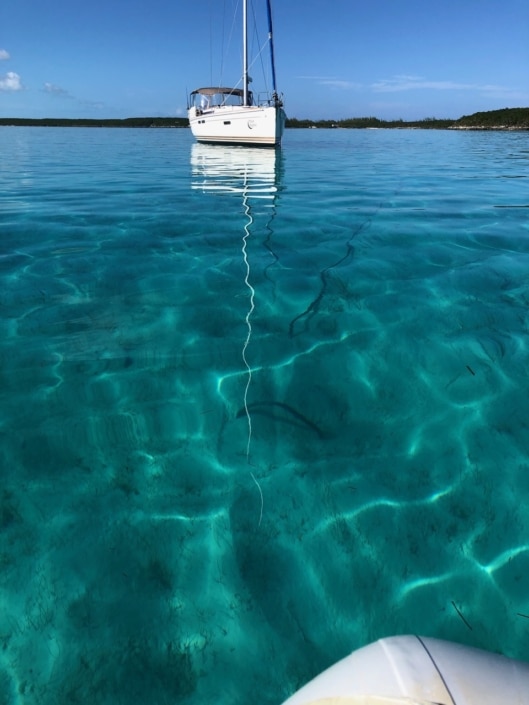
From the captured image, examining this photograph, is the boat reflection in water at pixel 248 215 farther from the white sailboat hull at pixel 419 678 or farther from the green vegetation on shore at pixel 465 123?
the green vegetation on shore at pixel 465 123

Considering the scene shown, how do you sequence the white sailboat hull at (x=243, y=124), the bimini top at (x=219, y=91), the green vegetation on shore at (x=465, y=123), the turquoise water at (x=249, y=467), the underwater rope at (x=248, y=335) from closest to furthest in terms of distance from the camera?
the turquoise water at (x=249, y=467) → the underwater rope at (x=248, y=335) → the white sailboat hull at (x=243, y=124) → the bimini top at (x=219, y=91) → the green vegetation on shore at (x=465, y=123)

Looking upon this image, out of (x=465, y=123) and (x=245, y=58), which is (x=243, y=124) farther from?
(x=465, y=123)

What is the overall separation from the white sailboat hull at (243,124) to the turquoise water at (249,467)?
17.5m

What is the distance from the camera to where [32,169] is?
46.9 feet

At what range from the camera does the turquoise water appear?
1750mm

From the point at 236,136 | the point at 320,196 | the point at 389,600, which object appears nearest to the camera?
the point at 389,600

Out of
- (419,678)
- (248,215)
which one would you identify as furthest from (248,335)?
(248,215)

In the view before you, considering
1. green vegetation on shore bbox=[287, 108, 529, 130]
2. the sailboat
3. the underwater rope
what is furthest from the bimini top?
green vegetation on shore bbox=[287, 108, 529, 130]

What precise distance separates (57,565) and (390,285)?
371cm

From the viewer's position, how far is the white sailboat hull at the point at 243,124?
20.3 meters

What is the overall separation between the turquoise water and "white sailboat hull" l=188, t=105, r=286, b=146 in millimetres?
17516

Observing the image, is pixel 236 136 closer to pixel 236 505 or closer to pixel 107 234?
pixel 107 234

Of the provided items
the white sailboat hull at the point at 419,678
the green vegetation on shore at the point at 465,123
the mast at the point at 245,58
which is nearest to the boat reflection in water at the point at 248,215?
the white sailboat hull at the point at 419,678

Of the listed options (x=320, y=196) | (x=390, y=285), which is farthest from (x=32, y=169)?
(x=390, y=285)
